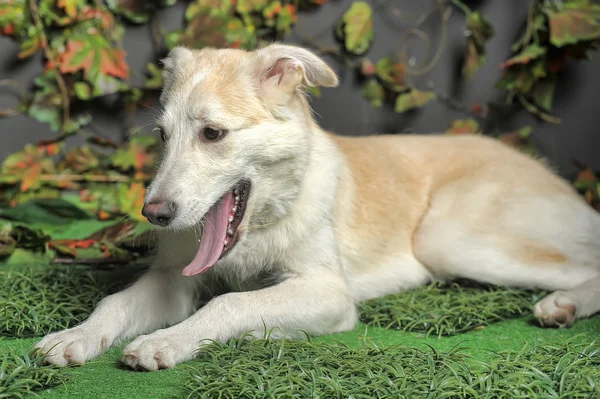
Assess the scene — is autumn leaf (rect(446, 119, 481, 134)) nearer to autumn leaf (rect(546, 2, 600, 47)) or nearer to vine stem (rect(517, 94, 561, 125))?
vine stem (rect(517, 94, 561, 125))

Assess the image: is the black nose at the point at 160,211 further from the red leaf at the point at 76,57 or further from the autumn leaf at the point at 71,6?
the autumn leaf at the point at 71,6

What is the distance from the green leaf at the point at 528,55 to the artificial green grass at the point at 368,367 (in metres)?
2.52

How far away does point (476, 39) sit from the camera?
5.23 meters

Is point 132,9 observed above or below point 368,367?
above

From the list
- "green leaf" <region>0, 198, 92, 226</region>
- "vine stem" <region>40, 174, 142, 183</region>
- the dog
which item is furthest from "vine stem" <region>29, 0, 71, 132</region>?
the dog

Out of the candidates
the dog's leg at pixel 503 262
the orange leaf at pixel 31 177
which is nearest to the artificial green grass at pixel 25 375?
the dog's leg at pixel 503 262

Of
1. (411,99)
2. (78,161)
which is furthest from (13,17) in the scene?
(411,99)

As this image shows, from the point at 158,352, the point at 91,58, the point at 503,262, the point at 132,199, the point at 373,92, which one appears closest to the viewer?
the point at 158,352

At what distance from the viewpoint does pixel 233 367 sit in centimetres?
231

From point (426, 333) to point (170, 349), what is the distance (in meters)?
1.06

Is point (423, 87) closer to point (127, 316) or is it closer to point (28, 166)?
point (28, 166)

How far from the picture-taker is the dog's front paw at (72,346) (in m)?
2.42

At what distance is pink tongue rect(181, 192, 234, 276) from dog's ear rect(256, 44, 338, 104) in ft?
1.47

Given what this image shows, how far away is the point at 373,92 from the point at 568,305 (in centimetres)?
279
